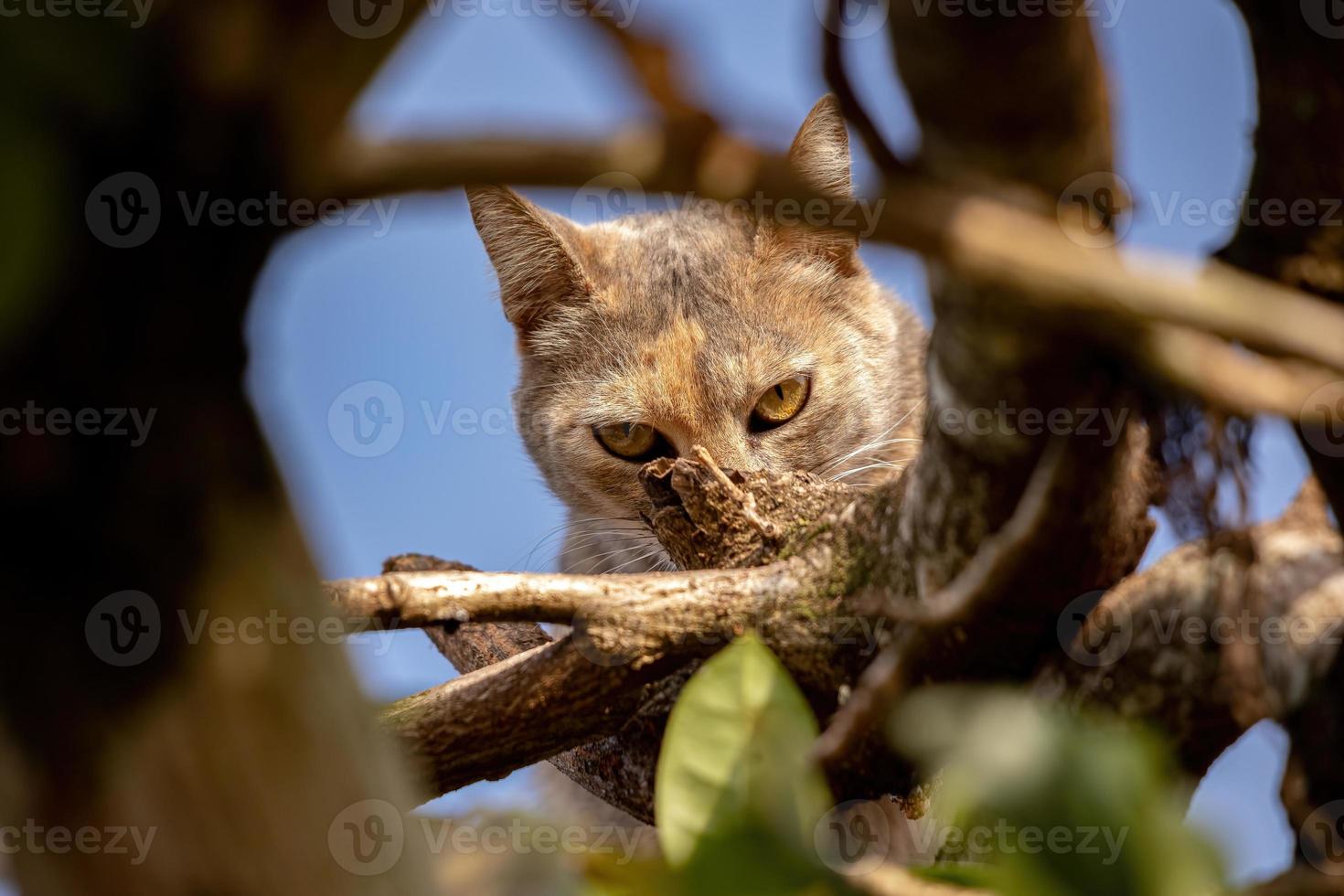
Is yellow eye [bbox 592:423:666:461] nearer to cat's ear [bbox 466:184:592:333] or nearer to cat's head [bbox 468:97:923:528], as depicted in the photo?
cat's head [bbox 468:97:923:528]

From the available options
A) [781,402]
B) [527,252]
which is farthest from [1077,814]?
[527,252]

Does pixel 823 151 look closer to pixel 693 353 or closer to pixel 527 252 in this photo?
pixel 693 353

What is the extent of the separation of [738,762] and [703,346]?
1.90 m

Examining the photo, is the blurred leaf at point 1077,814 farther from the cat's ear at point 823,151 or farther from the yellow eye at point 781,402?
the cat's ear at point 823,151

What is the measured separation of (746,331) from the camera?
8.70 feet

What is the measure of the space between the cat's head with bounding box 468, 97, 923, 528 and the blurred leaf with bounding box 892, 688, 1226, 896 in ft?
6.01

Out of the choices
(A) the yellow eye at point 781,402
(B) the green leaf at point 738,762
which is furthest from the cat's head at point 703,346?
(B) the green leaf at point 738,762

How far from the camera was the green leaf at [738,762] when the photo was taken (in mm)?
688

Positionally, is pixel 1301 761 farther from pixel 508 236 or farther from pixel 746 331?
pixel 508 236

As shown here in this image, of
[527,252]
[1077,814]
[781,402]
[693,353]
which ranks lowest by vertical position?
[1077,814]

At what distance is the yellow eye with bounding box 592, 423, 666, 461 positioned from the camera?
262cm

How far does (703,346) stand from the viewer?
261 cm

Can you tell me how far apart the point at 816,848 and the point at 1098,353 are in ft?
1.48

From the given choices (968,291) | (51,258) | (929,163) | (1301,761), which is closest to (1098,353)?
(968,291)
